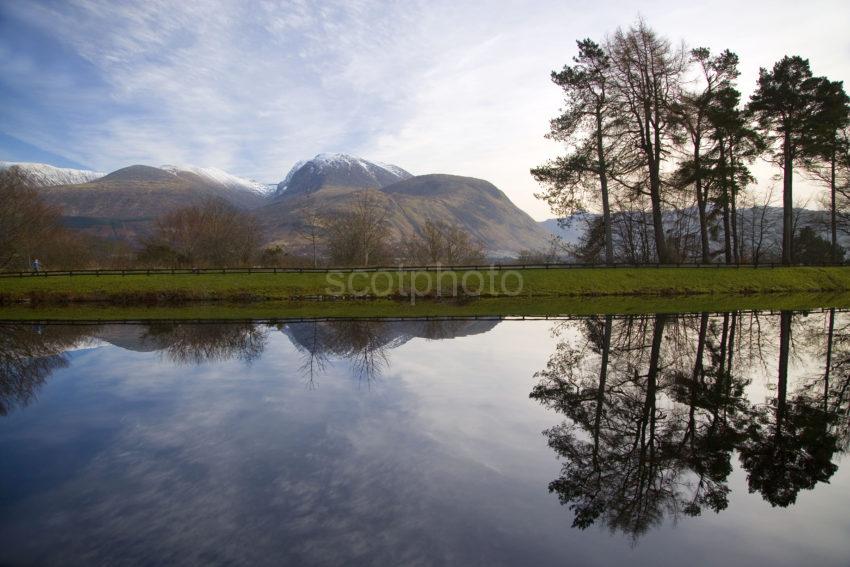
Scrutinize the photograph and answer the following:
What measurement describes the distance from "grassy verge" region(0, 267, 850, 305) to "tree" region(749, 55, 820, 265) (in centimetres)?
561

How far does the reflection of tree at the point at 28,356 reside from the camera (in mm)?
11875

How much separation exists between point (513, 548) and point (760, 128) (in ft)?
152

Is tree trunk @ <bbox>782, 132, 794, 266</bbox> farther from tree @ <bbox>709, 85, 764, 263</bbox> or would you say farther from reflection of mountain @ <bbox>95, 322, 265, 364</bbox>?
reflection of mountain @ <bbox>95, 322, 265, 364</bbox>

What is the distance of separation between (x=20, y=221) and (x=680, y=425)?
198 ft

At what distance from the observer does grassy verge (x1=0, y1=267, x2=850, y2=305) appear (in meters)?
35.8

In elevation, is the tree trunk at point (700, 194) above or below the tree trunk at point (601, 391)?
above

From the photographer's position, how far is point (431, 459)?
7.53 meters

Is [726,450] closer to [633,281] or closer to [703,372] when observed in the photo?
[703,372]

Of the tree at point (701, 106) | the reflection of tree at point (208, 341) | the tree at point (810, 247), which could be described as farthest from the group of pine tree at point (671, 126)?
the reflection of tree at point (208, 341)

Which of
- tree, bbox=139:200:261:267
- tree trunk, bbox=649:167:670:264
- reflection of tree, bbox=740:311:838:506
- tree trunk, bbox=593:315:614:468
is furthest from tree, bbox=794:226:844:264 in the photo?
tree, bbox=139:200:261:267

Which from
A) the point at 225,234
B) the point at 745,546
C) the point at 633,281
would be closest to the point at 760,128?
the point at 633,281

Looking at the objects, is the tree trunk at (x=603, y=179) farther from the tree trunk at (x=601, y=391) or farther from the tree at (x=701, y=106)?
the tree trunk at (x=601, y=391)

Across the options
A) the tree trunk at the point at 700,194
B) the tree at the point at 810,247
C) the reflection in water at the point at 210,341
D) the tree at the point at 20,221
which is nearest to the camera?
the reflection in water at the point at 210,341

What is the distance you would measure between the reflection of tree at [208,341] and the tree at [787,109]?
133 feet
